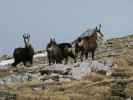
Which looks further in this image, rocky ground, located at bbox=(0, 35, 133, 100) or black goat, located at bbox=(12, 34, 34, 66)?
black goat, located at bbox=(12, 34, 34, 66)

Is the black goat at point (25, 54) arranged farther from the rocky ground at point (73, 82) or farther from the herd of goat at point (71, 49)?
the rocky ground at point (73, 82)

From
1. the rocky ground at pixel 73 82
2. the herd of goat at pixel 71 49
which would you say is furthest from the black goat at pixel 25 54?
the rocky ground at pixel 73 82

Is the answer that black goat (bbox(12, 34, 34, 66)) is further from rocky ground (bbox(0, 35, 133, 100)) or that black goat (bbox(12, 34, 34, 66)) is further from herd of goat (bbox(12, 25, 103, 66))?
rocky ground (bbox(0, 35, 133, 100))

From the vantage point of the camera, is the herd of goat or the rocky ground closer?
the rocky ground

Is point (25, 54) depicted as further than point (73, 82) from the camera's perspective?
Yes

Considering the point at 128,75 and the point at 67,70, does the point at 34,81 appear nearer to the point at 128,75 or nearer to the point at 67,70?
the point at 67,70

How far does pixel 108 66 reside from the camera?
90.2ft

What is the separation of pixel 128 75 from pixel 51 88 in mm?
3658

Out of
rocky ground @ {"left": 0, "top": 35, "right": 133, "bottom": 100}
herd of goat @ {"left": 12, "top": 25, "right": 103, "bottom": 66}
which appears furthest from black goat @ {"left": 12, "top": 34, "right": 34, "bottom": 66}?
rocky ground @ {"left": 0, "top": 35, "right": 133, "bottom": 100}

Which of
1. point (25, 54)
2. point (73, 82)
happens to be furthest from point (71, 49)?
point (73, 82)

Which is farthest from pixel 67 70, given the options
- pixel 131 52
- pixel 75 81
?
pixel 131 52

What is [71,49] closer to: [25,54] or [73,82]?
[25,54]

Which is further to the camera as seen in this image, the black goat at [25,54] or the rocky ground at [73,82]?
the black goat at [25,54]

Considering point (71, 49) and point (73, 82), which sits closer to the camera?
point (73, 82)
